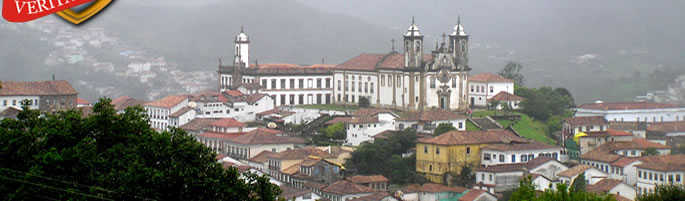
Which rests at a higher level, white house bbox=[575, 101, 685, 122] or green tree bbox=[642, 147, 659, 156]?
white house bbox=[575, 101, 685, 122]

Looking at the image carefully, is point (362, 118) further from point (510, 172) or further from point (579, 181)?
point (579, 181)

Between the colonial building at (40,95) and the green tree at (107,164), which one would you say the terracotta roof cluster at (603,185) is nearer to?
the colonial building at (40,95)

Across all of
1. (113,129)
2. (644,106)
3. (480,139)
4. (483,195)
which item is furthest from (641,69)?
(113,129)

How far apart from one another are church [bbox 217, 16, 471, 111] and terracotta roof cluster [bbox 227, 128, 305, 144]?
7.57 m

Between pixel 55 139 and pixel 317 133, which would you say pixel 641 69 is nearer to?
pixel 317 133

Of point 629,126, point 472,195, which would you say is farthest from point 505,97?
point 472,195

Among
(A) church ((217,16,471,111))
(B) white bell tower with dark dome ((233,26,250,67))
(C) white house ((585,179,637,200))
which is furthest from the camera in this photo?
(B) white bell tower with dark dome ((233,26,250,67))

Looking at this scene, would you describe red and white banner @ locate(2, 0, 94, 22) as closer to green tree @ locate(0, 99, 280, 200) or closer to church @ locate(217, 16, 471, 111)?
green tree @ locate(0, 99, 280, 200)

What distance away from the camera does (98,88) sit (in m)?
128

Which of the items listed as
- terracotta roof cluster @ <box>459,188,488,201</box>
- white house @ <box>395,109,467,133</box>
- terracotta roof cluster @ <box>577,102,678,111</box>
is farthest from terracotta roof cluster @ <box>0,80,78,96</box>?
terracotta roof cluster @ <box>577,102,678,111</box>

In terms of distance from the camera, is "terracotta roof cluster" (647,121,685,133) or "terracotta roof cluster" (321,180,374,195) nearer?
"terracotta roof cluster" (321,180,374,195)

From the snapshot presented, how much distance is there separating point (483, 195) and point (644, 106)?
29.0m

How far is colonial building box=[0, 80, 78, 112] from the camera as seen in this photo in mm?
58312

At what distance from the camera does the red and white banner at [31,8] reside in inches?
579
